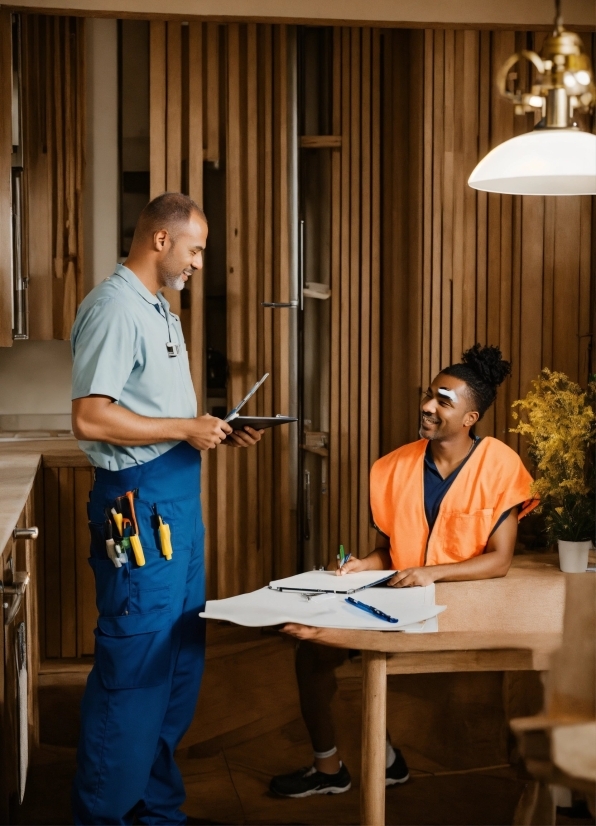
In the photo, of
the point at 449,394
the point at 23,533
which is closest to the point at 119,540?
the point at 23,533

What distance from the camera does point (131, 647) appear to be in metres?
2.42

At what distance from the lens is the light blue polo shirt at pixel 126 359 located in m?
2.38

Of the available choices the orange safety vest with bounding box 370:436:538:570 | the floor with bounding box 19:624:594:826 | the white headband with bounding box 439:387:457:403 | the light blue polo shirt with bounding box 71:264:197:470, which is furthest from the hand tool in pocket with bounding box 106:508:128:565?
the white headband with bounding box 439:387:457:403

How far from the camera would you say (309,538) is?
4188 mm

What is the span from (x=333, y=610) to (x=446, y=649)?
263 mm

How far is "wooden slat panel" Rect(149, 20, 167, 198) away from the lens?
3.78 meters

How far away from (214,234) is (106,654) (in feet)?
7.11

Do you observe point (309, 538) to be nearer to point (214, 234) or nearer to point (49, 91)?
point (214, 234)

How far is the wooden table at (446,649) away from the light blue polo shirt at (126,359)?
2.73 ft

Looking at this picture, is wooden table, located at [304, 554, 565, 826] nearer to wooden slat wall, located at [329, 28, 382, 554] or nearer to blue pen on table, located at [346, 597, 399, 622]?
blue pen on table, located at [346, 597, 399, 622]

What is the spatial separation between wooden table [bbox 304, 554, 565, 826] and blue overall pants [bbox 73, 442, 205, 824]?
64cm

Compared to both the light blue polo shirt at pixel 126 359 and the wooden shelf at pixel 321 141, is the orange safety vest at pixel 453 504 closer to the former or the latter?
the light blue polo shirt at pixel 126 359

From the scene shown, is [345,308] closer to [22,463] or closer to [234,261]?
[234,261]

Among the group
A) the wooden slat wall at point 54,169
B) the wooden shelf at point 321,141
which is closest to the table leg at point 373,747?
the wooden slat wall at point 54,169
